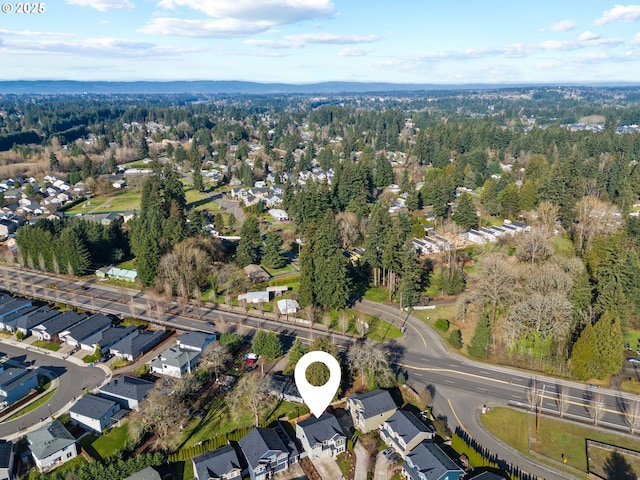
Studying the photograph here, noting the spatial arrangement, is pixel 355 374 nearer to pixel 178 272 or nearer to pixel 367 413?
pixel 367 413

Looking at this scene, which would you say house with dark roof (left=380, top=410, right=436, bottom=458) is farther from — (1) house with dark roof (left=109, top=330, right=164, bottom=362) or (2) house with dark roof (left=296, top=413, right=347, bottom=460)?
(1) house with dark roof (left=109, top=330, right=164, bottom=362)

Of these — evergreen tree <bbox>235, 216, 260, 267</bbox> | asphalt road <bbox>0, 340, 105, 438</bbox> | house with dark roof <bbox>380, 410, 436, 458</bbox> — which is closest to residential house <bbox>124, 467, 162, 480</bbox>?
asphalt road <bbox>0, 340, 105, 438</bbox>

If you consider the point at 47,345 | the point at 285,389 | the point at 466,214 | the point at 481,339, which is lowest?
the point at 47,345

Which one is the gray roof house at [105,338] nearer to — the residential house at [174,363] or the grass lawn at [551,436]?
the residential house at [174,363]

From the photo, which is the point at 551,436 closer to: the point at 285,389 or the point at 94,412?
the point at 285,389

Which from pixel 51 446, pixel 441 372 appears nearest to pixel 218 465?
pixel 51 446

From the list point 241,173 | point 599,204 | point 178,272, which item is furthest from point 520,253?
point 241,173
